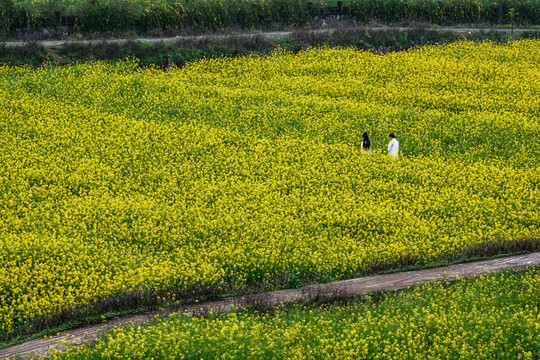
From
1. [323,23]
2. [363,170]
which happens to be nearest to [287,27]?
[323,23]

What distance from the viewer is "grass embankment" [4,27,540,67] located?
107ft

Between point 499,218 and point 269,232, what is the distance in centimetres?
731

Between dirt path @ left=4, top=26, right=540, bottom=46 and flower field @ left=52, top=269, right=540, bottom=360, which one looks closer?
flower field @ left=52, top=269, right=540, bottom=360

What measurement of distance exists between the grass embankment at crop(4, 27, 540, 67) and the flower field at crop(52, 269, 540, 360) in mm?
24085

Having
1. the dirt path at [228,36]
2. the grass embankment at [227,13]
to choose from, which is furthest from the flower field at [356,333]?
the grass embankment at [227,13]

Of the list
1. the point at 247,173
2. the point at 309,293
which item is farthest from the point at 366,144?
the point at 309,293

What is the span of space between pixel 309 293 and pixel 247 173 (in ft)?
26.8

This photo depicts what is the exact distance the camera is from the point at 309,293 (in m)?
14.2

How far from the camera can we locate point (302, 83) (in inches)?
1265

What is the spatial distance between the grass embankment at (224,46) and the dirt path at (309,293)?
22.8 m

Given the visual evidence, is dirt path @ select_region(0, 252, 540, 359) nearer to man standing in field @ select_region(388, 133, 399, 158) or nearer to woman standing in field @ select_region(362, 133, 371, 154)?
man standing in field @ select_region(388, 133, 399, 158)

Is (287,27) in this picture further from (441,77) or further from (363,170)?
(363,170)

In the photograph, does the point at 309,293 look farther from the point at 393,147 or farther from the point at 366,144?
the point at 393,147

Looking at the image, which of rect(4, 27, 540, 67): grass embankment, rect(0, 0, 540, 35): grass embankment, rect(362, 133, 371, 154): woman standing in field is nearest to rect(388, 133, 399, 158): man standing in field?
rect(362, 133, 371, 154): woman standing in field
